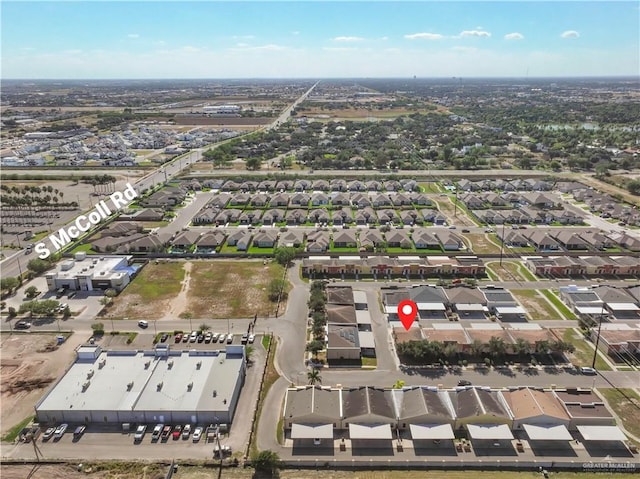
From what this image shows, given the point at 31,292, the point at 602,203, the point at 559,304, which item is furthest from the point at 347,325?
the point at 602,203

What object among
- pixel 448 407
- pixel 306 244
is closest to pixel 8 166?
pixel 306 244

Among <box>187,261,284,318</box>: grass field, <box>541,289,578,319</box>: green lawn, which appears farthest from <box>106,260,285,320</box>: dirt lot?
<box>541,289,578,319</box>: green lawn

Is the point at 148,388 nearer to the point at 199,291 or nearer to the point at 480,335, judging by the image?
the point at 199,291

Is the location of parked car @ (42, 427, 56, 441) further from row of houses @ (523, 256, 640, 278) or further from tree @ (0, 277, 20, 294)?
row of houses @ (523, 256, 640, 278)

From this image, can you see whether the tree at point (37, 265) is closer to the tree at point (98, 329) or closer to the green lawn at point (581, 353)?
the tree at point (98, 329)

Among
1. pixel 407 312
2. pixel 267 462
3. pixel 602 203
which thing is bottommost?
pixel 407 312

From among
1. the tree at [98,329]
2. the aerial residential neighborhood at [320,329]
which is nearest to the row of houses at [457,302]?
the aerial residential neighborhood at [320,329]
